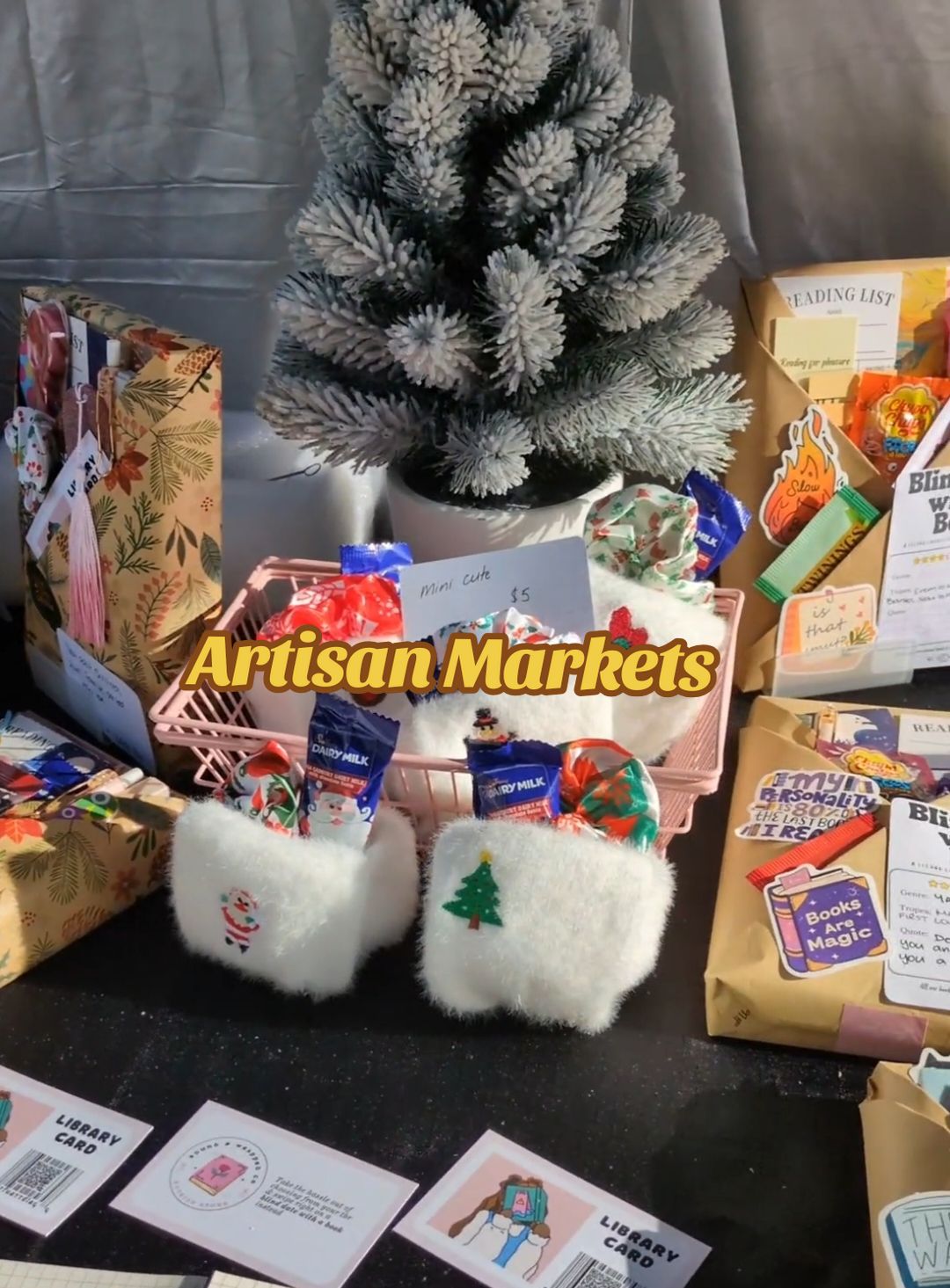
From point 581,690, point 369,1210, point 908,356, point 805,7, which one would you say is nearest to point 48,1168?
point 369,1210

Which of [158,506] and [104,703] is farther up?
[158,506]

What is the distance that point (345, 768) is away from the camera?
74 centimetres

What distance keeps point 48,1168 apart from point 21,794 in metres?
0.28

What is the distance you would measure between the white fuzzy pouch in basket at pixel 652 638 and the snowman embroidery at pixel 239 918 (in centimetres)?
27

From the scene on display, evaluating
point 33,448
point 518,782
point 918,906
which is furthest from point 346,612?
point 918,906

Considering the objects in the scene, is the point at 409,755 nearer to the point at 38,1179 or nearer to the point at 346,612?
the point at 346,612

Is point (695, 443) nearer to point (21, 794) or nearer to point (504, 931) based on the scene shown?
point (504, 931)

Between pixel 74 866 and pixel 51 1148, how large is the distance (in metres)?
0.19

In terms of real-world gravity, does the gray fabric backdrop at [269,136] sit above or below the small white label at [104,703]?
above

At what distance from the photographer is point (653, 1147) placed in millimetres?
678

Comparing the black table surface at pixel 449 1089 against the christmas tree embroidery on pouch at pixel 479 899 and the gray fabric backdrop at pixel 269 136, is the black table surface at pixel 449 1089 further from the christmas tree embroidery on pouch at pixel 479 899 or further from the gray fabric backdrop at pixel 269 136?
the gray fabric backdrop at pixel 269 136

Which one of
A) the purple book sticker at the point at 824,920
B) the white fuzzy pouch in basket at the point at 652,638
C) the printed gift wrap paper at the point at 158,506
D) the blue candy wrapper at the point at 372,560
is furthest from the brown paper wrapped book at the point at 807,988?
the printed gift wrap paper at the point at 158,506

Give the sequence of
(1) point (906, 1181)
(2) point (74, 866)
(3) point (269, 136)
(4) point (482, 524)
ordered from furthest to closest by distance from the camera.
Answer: (3) point (269, 136) → (4) point (482, 524) → (2) point (74, 866) → (1) point (906, 1181)

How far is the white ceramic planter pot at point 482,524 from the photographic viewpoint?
0.91 m
